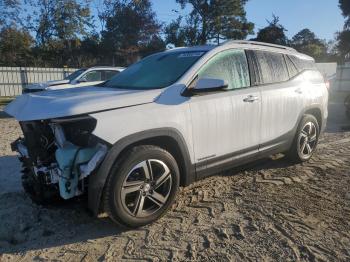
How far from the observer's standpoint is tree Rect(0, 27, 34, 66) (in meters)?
28.8

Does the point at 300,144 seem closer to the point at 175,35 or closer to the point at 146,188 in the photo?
the point at 146,188

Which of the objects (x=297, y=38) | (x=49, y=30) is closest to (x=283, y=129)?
(x=49, y=30)

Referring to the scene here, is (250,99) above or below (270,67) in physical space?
below

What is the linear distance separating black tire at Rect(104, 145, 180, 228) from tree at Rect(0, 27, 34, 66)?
28.9 m

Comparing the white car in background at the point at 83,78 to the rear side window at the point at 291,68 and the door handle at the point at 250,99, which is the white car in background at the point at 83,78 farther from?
the door handle at the point at 250,99

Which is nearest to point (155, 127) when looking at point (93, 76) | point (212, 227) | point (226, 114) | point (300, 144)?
point (226, 114)

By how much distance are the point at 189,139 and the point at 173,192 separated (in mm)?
592

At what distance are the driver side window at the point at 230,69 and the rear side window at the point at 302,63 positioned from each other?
139cm

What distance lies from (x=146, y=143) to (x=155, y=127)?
21 cm

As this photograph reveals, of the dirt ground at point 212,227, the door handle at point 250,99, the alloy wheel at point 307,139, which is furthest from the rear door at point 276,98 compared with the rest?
the dirt ground at point 212,227

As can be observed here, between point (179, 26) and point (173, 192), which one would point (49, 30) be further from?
point (173, 192)

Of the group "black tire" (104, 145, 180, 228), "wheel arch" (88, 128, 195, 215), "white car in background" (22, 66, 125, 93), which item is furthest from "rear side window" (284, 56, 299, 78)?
"white car in background" (22, 66, 125, 93)

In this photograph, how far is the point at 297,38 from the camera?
192ft

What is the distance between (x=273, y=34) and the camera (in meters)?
36.2
